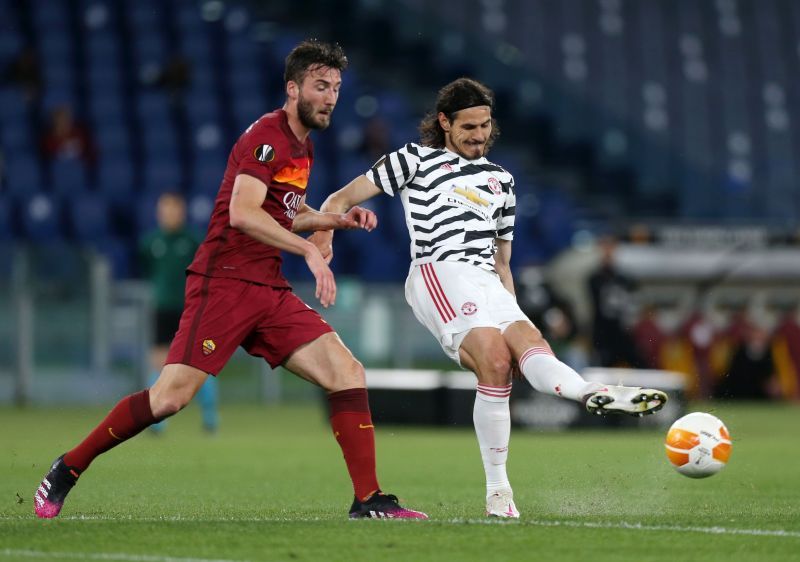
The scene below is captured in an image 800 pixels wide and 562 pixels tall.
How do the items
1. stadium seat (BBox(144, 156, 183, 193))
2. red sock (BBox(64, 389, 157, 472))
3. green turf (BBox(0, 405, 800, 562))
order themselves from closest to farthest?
1. green turf (BBox(0, 405, 800, 562))
2. red sock (BBox(64, 389, 157, 472))
3. stadium seat (BBox(144, 156, 183, 193))

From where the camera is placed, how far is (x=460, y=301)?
21.8 feet

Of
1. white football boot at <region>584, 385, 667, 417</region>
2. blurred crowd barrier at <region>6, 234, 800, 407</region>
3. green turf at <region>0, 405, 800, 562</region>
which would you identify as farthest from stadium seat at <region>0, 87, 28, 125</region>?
white football boot at <region>584, 385, 667, 417</region>

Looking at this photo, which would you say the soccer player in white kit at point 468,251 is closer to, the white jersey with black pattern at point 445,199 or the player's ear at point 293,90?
the white jersey with black pattern at point 445,199

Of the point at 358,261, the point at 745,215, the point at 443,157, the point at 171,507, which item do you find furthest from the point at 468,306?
the point at 745,215

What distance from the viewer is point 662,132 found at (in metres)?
21.3

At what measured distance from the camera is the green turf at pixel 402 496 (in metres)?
5.32

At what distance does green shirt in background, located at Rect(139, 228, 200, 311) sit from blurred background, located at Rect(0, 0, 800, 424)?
2848 millimetres

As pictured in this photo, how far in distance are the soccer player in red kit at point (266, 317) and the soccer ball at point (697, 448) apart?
4.21 feet

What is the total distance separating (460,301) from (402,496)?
1.62 metres

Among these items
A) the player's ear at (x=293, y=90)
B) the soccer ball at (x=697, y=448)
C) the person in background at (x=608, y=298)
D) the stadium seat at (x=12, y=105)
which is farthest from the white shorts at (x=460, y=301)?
the stadium seat at (x=12, y=105)

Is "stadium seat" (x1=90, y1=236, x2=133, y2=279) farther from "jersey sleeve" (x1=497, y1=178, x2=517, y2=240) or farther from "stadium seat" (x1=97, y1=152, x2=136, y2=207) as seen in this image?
"jersey sleeve" (x1=497, y1=178, x2=517, y2=240)

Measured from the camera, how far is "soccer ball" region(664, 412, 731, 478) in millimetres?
6652

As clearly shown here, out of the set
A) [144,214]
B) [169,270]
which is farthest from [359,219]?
[144,214]

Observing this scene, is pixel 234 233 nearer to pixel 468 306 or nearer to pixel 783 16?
pixel 468 306
